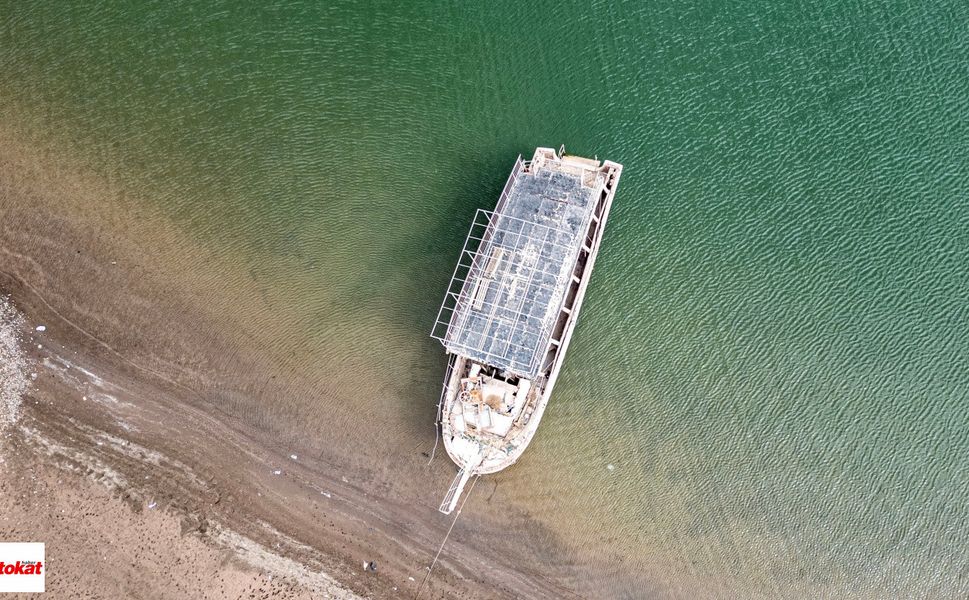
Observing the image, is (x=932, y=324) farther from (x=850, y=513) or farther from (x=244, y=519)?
(x=244, y=519)

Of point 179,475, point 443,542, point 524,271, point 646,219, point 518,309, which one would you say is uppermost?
point 646,219

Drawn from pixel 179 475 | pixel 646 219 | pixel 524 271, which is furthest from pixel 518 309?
pixel 179 475

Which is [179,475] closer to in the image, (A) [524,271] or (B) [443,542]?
(B) [443,542]

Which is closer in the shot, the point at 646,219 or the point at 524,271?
the point at 524,271

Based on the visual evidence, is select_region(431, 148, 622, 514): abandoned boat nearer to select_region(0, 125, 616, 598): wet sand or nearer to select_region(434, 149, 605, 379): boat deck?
select_region(434, 149, 605, 379): boat deck
